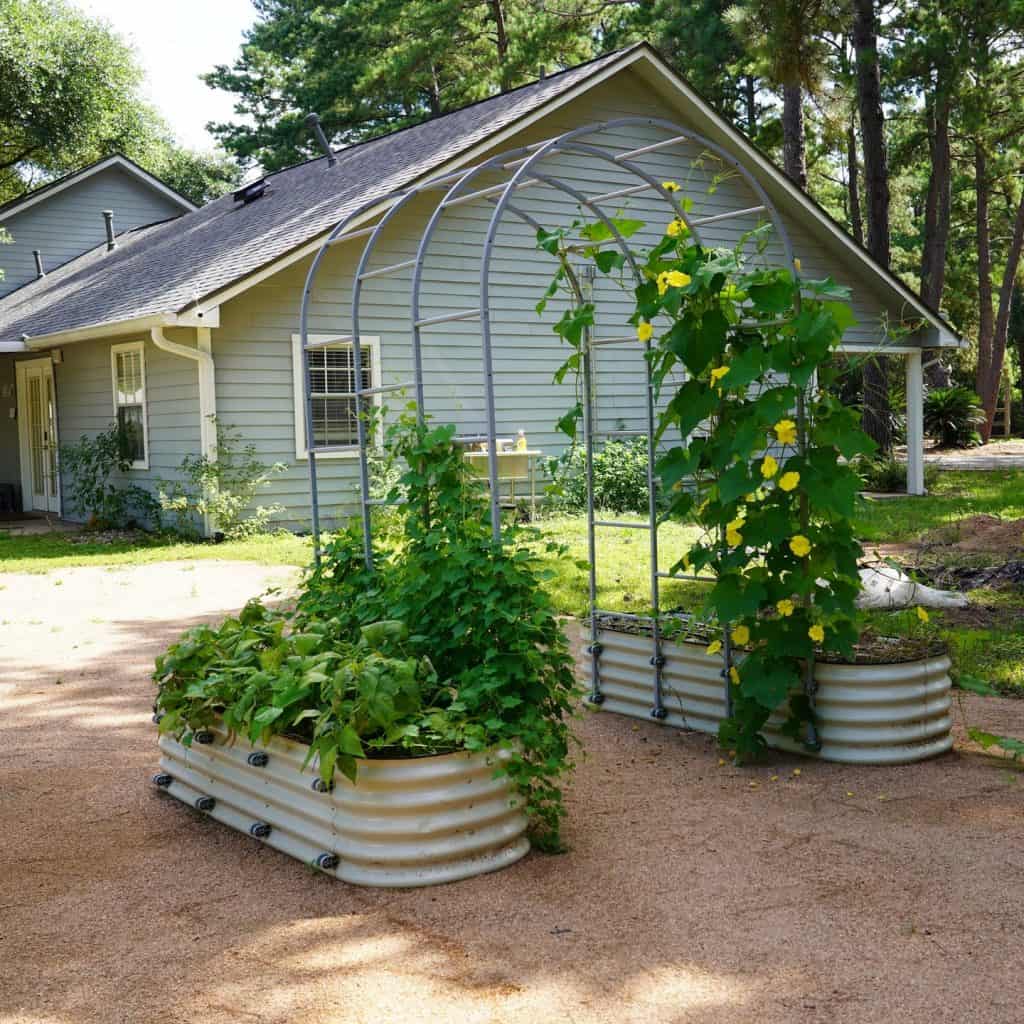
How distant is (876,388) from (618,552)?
287 inches

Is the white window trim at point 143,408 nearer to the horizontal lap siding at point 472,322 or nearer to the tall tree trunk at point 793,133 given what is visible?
the horizontal lap siding at point 472,322

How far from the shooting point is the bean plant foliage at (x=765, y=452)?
409 cm

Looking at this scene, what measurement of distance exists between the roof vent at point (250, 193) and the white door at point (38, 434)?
3693 mm

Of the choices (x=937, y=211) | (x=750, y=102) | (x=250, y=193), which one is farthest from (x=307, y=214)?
(x=750, y=102)

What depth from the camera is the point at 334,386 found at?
42.8ft

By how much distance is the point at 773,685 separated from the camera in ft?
14.1

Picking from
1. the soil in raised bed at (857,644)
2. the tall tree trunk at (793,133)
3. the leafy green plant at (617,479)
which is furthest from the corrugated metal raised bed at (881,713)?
the tall tree trunk at (793,133)

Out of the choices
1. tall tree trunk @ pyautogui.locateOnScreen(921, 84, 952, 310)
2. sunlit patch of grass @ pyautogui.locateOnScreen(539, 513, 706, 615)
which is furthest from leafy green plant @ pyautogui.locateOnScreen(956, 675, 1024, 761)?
tall tree trunk @ pyautogui.locateOnScreen(921, 84, 952, 310)

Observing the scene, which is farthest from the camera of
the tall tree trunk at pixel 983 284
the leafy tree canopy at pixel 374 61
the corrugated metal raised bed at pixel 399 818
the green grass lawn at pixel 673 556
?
the tall tree trunk at pixel 983 284

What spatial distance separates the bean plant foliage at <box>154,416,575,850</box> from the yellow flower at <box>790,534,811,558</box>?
0.90 metres

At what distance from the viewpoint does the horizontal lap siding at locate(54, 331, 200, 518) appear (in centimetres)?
1241

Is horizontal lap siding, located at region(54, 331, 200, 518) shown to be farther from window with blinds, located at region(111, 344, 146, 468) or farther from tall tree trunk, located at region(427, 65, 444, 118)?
tall tree trunk, located at region(427, 65, 444, 118)

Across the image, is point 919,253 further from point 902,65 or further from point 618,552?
point 618,552

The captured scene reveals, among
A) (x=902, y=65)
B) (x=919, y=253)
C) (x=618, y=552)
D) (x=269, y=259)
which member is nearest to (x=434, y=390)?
(x=269, y=259)
